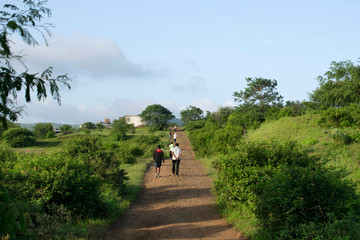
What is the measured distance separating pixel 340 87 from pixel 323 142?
12.5 meters

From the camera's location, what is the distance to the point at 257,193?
695 cm

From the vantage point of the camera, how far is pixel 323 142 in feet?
49.9

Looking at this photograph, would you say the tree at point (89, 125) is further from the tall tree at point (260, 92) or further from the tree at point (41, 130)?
the tall tree at point (260, 92)

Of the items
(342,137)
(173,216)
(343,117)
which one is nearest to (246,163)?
(173,216)

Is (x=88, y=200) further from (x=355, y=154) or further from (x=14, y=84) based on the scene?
(x=355, y=154)

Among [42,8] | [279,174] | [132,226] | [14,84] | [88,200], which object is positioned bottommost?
[132,226]

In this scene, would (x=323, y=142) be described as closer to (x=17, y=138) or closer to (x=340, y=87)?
(x=340, y=87)

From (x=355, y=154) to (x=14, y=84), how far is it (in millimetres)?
13191

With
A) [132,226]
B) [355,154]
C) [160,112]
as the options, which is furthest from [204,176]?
[160,112]

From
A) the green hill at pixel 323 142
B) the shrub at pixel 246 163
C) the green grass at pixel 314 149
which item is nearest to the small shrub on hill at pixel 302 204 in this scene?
the green grass at pixel 314 149

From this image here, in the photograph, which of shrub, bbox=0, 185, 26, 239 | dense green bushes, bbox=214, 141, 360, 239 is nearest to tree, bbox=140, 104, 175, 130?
dense green bushes, bbox=214, 141, 360, 239

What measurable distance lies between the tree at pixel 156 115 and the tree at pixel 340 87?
169 ft

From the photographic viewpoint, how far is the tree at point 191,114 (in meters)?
77.8

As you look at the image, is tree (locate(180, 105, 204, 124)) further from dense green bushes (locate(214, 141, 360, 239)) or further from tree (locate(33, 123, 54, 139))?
dense green bushes (locate(214, 141, 360, 239))
